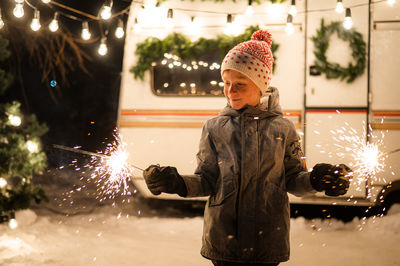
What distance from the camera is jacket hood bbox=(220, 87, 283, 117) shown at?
7.51 ft

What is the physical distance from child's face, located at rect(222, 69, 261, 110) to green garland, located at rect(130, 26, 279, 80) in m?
3.48

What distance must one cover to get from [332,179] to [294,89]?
377 centimetres

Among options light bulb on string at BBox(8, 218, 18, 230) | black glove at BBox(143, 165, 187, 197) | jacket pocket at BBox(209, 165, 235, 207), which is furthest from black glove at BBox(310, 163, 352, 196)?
light bulb on string at BBox(8, 218, 18, 230)

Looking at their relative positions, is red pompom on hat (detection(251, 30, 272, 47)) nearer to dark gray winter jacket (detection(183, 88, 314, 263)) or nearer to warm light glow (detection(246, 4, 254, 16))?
dark gray winter jacket (detection(183, 88, 314, 263))

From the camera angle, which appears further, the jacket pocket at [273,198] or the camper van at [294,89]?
the camper van at [294,89]

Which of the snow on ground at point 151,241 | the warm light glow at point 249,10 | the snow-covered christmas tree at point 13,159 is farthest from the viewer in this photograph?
the snow-covered christmas tree at point 13,159

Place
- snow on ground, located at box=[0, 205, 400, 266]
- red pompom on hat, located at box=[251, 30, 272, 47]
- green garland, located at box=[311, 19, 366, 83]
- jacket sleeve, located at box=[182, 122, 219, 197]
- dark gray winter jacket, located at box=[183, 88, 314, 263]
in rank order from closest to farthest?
1. dark gray winter jacket, located at box=[183, 88, 314, 263]
2. jacket sleeve, located at box=[182, 122, 219, 197]
3. red pompom on hat, located at box=[251, 30, 272, 47]
4. snow on ground, located at box=[0, 205, 400, 266]
5. green garland, located at box=[311, 19, 366, 83]

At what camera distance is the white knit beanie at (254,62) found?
235 centimetres

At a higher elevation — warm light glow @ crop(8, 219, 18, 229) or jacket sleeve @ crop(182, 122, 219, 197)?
jacket sleeve @ crop(182, 122, 219, 197)

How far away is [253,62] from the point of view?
237cm

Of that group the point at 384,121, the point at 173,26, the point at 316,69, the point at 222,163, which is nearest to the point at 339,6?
the point at 316,69

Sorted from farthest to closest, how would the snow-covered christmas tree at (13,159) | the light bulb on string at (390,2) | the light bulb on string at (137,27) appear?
the light bulb on string at (137,27), the snow-covered christmas tree at (13,159), the light bulb on string at (390,2)

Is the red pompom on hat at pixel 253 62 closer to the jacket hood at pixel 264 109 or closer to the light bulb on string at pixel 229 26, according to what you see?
the jacket hood at pixel 264 109

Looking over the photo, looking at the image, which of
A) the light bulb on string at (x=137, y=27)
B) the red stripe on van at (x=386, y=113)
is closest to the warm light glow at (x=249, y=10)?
the light bulb on string at (x=137, y=27)
